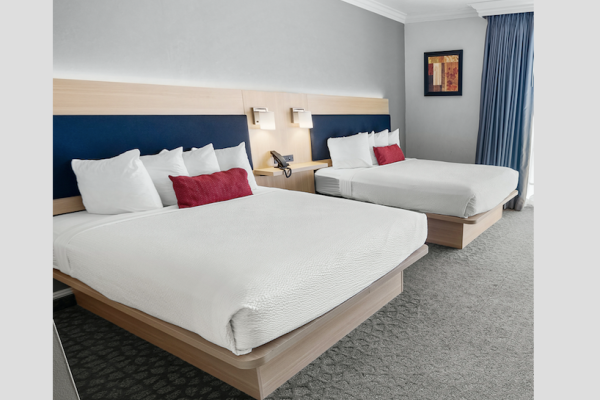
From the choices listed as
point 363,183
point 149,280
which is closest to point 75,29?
point 149,280

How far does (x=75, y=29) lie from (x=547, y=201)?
10.8 ft

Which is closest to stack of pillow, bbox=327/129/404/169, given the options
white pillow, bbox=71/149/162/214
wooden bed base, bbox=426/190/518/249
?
wooden bed base, bbox=426/190/518/249

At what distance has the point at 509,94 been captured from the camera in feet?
17.0

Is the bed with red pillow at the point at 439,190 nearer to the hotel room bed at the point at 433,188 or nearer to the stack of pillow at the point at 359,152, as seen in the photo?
the hotel room bed at the point at 433,188

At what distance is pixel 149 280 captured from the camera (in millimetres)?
1815

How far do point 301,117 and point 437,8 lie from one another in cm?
276

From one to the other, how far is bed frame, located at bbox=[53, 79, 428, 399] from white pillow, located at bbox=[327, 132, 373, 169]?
685 mm

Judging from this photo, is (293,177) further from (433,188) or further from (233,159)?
(433,188)

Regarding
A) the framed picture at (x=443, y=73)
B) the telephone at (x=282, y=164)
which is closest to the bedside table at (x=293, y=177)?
the telephone at (x=282, y=164)

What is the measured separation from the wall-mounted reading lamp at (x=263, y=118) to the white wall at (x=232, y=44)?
27cm

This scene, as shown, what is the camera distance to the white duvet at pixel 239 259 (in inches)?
61.7

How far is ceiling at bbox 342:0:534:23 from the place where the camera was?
496 cm

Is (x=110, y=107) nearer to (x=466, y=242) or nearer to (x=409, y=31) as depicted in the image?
(x=466, y=242)

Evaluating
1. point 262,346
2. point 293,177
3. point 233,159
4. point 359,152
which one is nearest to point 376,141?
point 359,152
